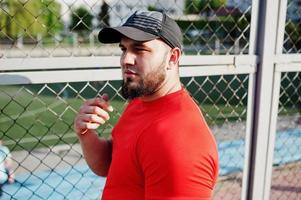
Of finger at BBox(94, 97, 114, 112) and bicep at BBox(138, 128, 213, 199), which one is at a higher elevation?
finger at BBox(94, 97, 114, 112)

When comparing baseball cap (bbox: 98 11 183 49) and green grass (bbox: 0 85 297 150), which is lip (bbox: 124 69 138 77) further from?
green grass (bbox: 0 85 297 150)

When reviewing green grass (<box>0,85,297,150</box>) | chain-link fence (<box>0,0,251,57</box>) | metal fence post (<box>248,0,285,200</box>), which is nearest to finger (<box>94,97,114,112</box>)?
chain-link fence (<box>0,0,251,57</box>)

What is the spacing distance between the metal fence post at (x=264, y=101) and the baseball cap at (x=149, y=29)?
91 centimetres

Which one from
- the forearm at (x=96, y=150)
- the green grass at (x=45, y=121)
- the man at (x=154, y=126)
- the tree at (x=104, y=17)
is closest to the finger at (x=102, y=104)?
the man at (x=154, y=126)

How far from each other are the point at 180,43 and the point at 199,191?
73 centimetres

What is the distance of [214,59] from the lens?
8.26ft

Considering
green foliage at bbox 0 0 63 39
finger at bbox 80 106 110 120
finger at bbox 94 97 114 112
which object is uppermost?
green foliage at bbox 0 0 63 39

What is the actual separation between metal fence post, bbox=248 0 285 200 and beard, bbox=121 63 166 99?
1.07 metres

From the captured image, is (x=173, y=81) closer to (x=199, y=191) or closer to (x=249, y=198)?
(x=199, y=191)

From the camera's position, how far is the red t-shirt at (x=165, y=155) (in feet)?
4.84

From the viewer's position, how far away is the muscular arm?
1.84 m

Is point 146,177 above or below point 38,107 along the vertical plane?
above

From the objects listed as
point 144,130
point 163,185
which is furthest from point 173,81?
point 163,185

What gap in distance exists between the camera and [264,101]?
2611mm
